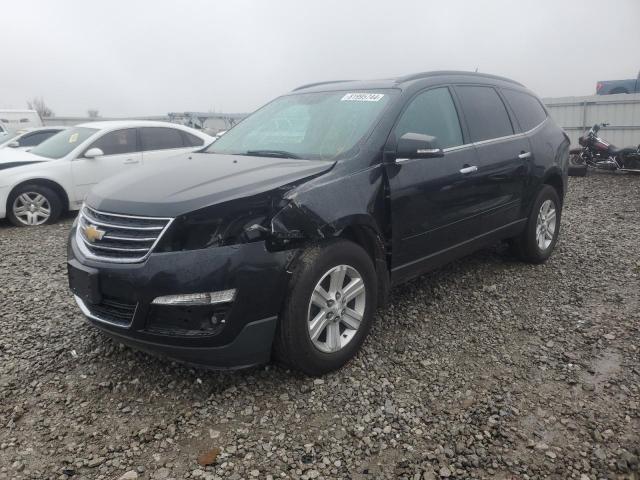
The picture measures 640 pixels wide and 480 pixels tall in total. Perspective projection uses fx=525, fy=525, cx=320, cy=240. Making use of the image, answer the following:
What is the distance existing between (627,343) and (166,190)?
3224 millimetres

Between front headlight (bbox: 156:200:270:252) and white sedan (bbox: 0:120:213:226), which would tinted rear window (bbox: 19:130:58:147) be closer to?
white sedan (bbox: 0:120:213:226)

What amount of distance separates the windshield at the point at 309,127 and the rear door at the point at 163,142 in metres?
4.54

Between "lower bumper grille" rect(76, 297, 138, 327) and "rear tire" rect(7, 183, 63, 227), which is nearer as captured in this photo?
"lower bumper grille" rect(76, 297, 138, 327)

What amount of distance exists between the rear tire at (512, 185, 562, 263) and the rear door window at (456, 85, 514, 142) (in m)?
0.86

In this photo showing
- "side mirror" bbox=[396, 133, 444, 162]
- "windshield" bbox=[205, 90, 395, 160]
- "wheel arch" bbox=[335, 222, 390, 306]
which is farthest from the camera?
"windshield" bbox=[205, 90, 395, 160]

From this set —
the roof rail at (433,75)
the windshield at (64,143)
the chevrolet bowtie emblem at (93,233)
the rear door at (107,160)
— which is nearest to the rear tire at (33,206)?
the rear door at (107,160)

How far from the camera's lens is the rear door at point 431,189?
3.55 meters

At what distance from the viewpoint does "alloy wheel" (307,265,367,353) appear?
3.04 meters

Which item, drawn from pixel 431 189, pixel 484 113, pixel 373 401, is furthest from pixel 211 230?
pixel 484 113

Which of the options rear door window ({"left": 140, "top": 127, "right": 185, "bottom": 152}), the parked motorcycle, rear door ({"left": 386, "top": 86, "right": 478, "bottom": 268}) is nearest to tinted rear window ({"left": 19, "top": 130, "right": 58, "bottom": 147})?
rear door window ({"left": 140, "top": 127, "right": 185, "bottom": 152})

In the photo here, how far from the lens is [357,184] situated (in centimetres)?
325

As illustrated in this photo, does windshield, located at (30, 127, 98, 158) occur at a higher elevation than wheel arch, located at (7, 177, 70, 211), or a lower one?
higher

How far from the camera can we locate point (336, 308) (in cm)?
313

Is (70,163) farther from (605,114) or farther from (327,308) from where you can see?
(605,114)
